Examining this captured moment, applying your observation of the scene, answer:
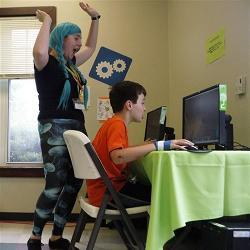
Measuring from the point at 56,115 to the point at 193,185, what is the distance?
0.99m

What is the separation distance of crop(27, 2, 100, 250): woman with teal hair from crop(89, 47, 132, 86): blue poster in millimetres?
1125

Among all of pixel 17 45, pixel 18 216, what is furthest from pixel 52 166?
pixel 17 45

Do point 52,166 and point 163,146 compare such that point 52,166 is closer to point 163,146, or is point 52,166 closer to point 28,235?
point 163,146

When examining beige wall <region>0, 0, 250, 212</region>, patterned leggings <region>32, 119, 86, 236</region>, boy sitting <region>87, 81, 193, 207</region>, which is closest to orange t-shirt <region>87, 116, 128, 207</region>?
boy sitting <region>87, 81, 193, 207</region>

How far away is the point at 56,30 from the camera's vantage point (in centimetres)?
200

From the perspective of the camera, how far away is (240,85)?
6.34 feet

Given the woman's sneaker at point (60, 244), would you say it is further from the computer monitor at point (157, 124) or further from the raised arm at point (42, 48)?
the raised arm at point (42, 48)

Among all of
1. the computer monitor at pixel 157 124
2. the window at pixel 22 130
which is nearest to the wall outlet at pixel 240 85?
the computer monitor at pixel 157 124

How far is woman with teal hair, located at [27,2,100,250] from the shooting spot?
190 cm

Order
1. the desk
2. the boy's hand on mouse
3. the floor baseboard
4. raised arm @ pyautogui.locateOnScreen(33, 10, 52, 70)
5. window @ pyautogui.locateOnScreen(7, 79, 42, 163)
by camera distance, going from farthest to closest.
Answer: window @ pyautogui.locateOnScreen(7, 79, 42, 163) < the floor baseboard < raised arm @ pyautogui.locateOnScreen(33, 10, 52, 70) < the boy's hand on mouse < the desk

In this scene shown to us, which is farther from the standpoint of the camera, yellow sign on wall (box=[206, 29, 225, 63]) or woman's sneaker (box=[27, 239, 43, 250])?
yellow sign on wall (box=[206, 29, 225, 63])

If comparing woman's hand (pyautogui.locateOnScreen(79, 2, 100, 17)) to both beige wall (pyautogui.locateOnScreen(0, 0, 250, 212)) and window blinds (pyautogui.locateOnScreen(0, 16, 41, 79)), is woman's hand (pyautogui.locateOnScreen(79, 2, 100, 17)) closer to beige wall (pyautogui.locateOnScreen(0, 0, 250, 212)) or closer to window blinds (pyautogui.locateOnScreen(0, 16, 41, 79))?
beige wall (pyautogui.locateOnScreen(0, 0, 250, 212))

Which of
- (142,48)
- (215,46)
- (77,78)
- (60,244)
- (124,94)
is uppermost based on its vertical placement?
(142,48)

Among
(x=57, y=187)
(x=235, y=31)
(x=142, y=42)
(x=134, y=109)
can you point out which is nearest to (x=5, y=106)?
(x=142, y=42)
